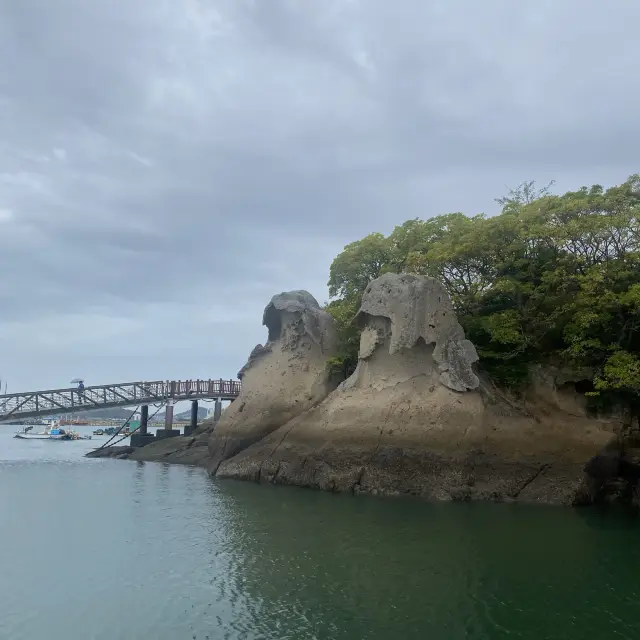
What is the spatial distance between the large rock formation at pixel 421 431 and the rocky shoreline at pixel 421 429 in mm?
40

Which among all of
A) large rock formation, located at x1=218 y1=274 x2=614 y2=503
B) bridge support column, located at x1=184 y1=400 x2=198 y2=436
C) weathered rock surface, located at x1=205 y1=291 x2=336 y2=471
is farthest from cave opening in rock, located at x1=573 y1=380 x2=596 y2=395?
bridge support column, located at x1=184 y1=400 x2=198 y2=436

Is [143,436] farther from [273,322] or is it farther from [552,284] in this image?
[552,284]

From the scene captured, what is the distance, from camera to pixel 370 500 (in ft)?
66.8

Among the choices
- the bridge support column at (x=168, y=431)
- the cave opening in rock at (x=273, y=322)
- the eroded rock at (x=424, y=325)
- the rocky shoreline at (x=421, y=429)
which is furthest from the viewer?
the bridge support column at (x=168, y=431)

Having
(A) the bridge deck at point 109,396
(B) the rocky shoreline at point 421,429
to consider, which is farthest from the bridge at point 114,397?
(B) the rocky shoreline at point 421,429

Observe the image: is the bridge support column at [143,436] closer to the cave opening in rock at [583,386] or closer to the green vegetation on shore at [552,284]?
the green vegetation on shore at [552,284]

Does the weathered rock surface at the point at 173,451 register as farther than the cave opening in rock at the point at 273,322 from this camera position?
Yes

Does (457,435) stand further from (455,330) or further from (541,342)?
(541,342)

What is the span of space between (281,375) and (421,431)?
29.0 ft

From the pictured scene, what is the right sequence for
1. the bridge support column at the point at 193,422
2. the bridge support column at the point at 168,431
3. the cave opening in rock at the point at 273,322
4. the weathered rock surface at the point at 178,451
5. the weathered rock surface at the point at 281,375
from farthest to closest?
the bridge support column at the point at 193,422
the bridge support column at the point at 168,431
the weathered rock surface at the point at 178,451
the cave opening in rock at the point at 273,322
the weathered rock surface at the point at 281,375

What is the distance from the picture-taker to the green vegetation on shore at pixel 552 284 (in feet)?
68.3

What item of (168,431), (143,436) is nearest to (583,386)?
(168,431)

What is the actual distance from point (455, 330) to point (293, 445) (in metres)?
8.30

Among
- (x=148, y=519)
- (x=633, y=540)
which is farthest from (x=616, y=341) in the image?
(x=148, y=519)
